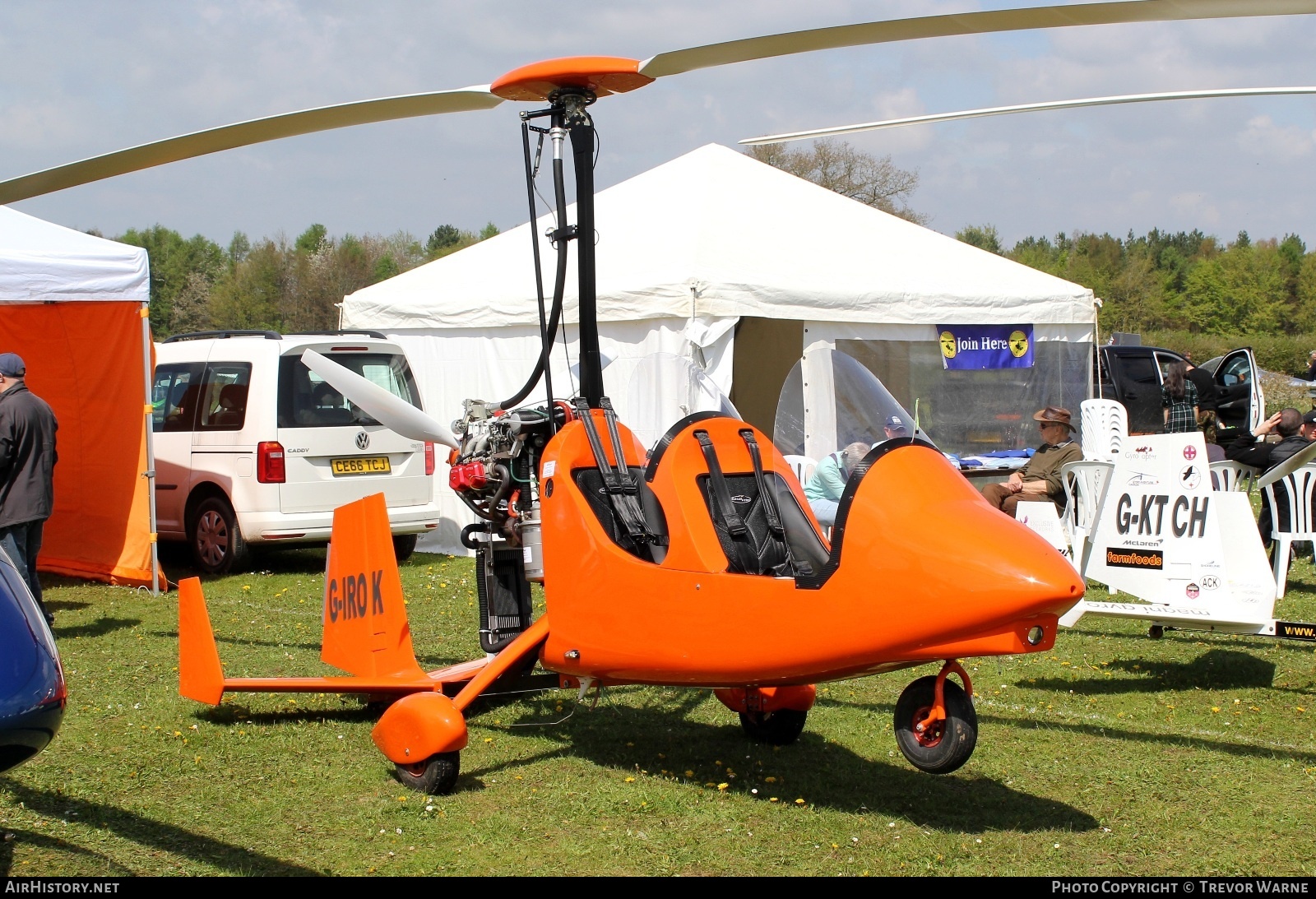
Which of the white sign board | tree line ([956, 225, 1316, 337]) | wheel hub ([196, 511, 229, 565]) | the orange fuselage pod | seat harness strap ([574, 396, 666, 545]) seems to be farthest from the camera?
tree line ([956, 225, 1316, 337])

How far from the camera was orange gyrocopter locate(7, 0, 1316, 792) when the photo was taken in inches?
139

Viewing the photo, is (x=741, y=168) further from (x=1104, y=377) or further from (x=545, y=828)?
(x=545, y=828)

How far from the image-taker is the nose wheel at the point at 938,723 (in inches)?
147

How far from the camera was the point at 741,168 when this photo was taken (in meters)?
13.3

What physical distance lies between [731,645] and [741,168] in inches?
400

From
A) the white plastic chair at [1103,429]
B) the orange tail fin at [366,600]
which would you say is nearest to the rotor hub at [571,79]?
the orange tail fin at [366,600]

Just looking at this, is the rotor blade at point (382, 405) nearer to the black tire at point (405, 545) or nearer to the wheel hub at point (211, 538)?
the wheel hub at point (211, 538)

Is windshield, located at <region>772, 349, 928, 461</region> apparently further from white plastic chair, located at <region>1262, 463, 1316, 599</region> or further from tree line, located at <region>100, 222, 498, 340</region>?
tree line, located at <region>100, 222, 498, 340</region>

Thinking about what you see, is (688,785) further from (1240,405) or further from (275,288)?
(275,288)

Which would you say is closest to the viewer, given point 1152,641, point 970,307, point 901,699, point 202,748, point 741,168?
point 901,699

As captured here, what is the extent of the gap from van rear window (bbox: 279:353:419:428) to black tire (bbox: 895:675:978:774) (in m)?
7.03

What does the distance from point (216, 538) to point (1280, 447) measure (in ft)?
31.5

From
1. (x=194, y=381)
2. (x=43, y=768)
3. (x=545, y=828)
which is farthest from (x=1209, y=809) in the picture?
(x=194, y=381)

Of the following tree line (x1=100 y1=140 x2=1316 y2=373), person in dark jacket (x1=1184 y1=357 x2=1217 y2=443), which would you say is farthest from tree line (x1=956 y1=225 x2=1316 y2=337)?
person in dark jacket (x1=1184 y1=357 x2=1217 y2=443)
